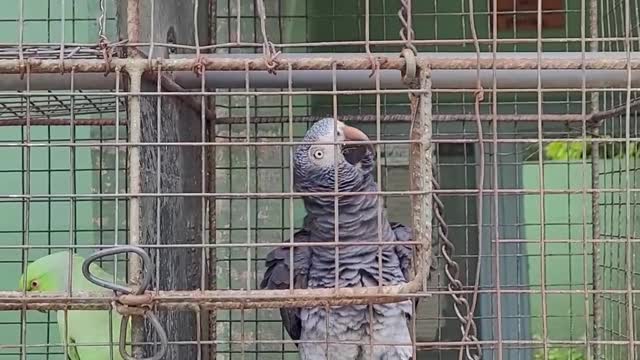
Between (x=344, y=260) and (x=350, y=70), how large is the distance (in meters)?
0.50

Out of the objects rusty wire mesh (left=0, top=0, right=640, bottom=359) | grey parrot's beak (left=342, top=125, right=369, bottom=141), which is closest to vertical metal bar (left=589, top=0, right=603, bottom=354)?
rusty wire mesh (left=0, top=0, right=640, bottom=359)

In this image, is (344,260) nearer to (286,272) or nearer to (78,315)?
(286,272)

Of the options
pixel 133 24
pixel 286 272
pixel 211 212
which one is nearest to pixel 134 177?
pixel 133 24

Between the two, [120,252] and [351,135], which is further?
[351,135]

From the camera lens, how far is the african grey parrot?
5.12 ft

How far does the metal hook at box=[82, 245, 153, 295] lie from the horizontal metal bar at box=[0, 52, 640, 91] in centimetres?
27

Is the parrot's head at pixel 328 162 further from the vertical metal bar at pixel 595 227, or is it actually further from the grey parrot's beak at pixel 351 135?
the vertical metal bar at pixel 595 227

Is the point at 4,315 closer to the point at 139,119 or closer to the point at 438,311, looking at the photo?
the point at 438,311

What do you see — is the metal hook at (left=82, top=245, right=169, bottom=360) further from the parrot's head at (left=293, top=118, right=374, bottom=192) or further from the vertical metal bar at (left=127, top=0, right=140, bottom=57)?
the parrot's head at (left=293, top=118, right=374, bottom=192)

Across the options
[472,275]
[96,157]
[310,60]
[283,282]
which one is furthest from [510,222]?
[310,60]

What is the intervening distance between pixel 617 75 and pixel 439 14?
1.12 meters

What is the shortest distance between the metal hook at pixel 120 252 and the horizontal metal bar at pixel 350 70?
269 mm

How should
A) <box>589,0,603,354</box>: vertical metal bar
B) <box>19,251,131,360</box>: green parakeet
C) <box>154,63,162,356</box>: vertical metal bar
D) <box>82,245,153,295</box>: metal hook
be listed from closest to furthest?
<box>82,245,153,295</box>: metal hook → <box>154,63,162,356</box>: vertical metal bar → <box>19,251,131,360</box>: green parakeet → <box>589,0,603,354</box>: vertical metal bar

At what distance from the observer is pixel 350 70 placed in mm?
1189
